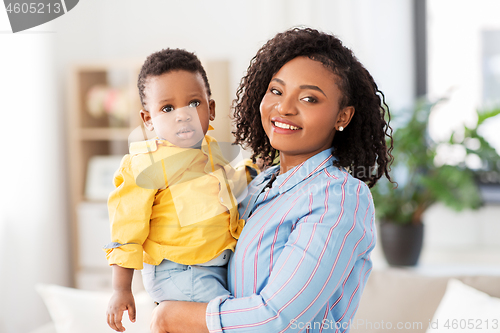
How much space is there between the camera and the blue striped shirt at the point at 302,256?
861 millimetres

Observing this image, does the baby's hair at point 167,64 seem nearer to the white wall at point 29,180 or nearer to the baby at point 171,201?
the baby at point 171,201

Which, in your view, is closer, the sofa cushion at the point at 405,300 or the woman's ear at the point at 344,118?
the woman's ear at the point at 344,118

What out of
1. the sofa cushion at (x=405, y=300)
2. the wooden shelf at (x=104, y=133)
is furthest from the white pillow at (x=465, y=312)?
the wooden shelf at (x=104, y=133)

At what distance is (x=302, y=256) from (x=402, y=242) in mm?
1834

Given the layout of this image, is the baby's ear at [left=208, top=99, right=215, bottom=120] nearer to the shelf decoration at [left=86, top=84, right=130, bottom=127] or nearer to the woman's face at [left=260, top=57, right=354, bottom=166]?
the woman's face at [left=260, top=57, right=354, bottom=166]

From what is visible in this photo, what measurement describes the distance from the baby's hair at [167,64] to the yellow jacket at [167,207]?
0.14m

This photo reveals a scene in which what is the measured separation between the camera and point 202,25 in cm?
329

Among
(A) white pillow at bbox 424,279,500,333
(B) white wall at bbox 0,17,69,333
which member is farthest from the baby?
(B) white wall at bbox 0,17,69,333

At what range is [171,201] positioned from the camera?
3.18 feet

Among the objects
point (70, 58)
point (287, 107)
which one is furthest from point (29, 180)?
point (287, 107)

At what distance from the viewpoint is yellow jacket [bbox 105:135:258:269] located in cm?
95

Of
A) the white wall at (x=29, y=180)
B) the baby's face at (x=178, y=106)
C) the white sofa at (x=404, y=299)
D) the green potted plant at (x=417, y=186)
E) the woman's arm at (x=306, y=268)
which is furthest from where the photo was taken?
the white wall at (x=29, y=180)

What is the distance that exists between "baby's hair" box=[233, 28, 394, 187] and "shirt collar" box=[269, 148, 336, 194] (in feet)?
0.10

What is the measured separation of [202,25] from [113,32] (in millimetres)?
675
